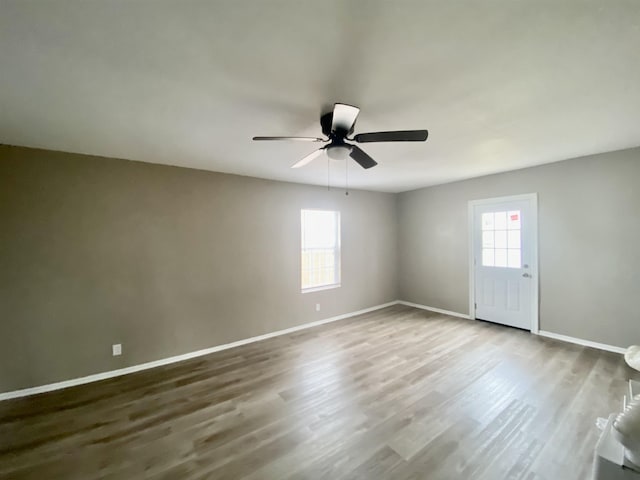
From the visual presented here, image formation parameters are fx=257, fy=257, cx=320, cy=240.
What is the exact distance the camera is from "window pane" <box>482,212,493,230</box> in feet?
14.6

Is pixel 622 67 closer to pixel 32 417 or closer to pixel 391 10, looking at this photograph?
pixel 391 10

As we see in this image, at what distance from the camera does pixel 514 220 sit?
13.6 ft

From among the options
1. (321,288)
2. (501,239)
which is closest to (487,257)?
(501,239)

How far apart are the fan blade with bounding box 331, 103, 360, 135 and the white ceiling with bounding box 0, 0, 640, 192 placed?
0.16 meters

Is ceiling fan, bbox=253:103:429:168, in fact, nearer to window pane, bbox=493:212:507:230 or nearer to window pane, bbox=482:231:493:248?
window pane, bbox=493:212:507:230

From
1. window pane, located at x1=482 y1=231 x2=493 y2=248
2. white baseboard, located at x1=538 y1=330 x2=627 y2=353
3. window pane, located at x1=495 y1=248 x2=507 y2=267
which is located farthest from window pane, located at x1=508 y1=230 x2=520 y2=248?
white baseboard, located at x1=538 y1=330 x2=627 y2=353

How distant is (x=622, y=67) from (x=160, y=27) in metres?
2.63

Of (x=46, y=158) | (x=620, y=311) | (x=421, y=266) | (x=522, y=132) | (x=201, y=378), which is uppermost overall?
(x=522, y=132)

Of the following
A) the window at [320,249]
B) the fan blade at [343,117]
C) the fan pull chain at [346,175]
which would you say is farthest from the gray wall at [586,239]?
the fan blade at [343,117]

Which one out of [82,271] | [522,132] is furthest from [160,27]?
[522,132]

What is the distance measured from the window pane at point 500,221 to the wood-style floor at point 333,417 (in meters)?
1.84

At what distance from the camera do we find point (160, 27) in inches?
47.8

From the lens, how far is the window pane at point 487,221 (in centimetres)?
444

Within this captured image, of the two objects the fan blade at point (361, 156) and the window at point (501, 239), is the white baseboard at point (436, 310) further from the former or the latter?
the fan blade at point (361, 156)
